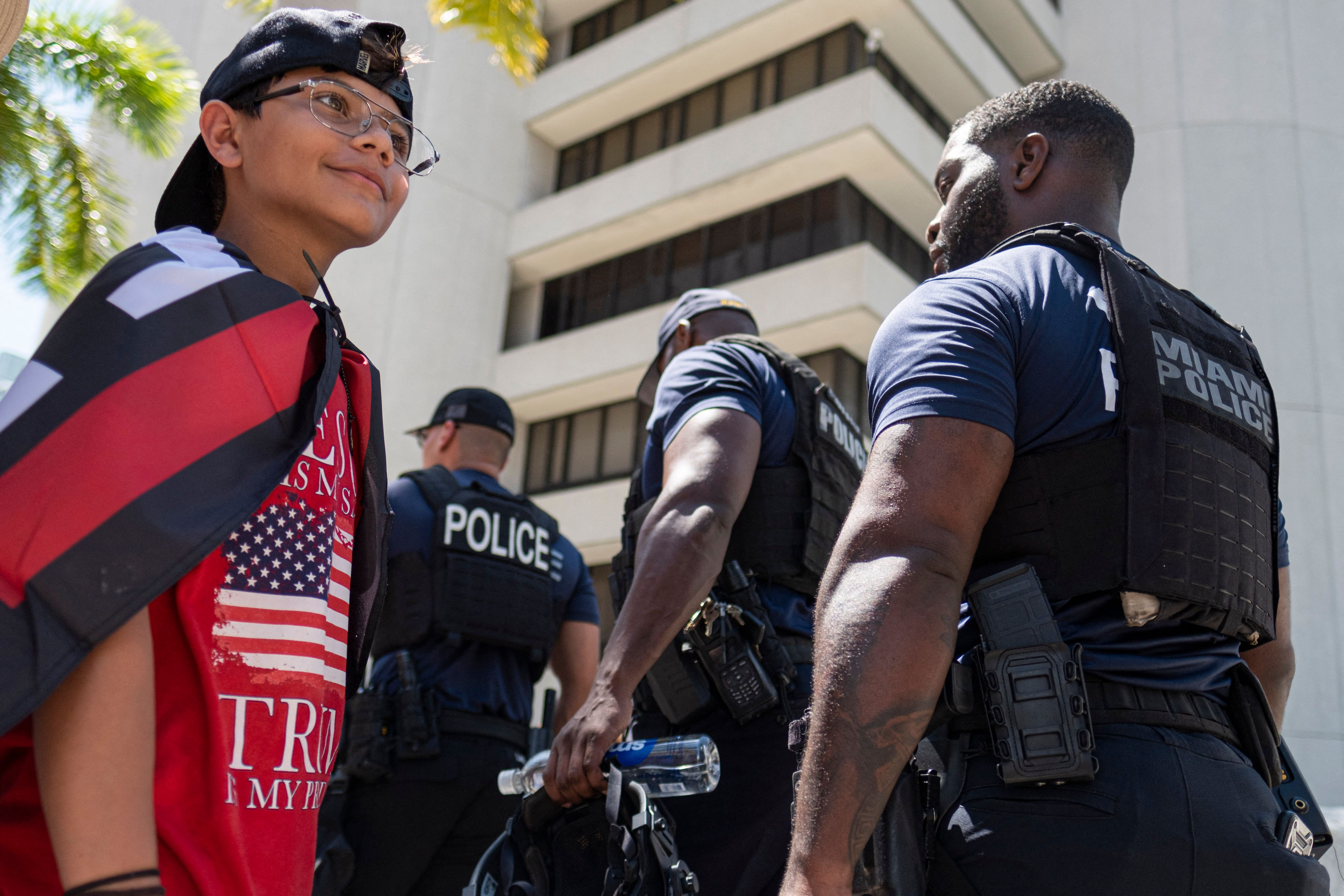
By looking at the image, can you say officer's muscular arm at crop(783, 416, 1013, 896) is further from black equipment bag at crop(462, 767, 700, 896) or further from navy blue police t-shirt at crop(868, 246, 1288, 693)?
black equipment bag at crop(462, 767, 700, 896)

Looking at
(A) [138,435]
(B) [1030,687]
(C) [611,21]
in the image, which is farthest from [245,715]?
(C) [611,21]

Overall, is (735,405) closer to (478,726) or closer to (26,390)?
(478,726)

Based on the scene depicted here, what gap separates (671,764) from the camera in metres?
2.61

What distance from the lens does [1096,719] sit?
169cm

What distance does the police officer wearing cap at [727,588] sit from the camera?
272cm

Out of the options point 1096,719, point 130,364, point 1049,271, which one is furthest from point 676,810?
point 130,364

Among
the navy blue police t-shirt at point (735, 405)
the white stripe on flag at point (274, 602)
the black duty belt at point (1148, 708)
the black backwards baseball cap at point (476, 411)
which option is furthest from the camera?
the black backwards baseball cap at point (476, 411)

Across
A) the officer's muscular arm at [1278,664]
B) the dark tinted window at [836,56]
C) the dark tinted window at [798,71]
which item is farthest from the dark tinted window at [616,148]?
the officer's muscular arm at [1278,664]

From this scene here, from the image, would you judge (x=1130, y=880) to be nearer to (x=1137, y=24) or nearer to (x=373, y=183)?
(x=373, y=183)

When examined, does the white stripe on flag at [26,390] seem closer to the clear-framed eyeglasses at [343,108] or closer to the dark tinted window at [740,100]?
the clear-framed eyeglasses at [343,108]

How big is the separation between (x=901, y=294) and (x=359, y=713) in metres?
15.7

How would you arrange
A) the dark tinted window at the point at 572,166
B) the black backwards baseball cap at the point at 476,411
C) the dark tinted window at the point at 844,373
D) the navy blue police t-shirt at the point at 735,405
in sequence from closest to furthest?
the navy blue police t-shirt at the point at 735,405, the black backwards baseball cap at the point at 476,411, the dark tinted window at the point at 844,373, the dark tinted window at the point at 572,166

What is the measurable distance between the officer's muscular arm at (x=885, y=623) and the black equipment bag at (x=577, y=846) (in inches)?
34.3

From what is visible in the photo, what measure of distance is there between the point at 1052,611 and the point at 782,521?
1.41 meters
